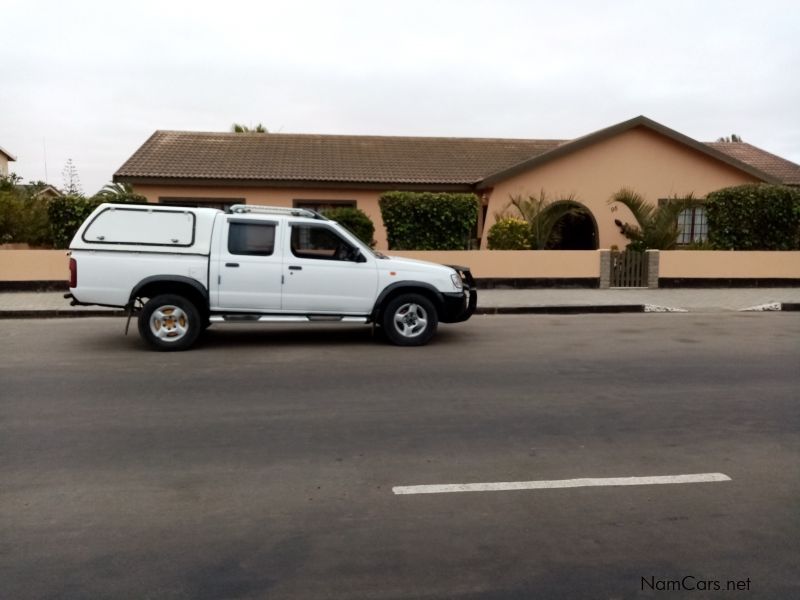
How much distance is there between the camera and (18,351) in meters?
9.84

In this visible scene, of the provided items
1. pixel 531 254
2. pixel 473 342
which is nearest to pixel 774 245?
pixel 531 254

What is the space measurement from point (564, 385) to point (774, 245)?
561 inches

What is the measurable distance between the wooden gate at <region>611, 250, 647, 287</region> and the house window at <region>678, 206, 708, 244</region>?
5064mm

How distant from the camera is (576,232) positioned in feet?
79.9

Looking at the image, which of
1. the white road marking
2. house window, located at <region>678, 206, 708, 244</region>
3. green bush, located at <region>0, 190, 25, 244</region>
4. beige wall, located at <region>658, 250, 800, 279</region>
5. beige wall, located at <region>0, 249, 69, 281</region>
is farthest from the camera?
house window, located at <region>678, 206, 708, 244</region>

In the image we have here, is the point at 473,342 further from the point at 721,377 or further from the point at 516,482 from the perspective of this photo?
the point at 516,482

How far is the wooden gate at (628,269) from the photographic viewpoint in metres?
18.5

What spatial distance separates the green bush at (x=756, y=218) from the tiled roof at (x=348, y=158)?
4.13 m

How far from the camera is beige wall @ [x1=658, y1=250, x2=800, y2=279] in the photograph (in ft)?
61.5

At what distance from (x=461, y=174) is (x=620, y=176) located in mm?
4936

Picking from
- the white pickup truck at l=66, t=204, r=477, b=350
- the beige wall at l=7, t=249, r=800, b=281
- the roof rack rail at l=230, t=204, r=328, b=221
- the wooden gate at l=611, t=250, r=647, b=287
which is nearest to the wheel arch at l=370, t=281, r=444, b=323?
the white pickup truck at l=66, t=204, r=477, b=350

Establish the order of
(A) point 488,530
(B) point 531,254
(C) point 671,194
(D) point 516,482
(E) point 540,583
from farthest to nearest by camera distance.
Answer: (C) point 671,194 → (B) point 531,254 → (D) point 516,482 → (A) point 488,530 → (E) point 540,583

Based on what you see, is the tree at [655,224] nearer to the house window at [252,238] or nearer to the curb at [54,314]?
the house window at [252,238]

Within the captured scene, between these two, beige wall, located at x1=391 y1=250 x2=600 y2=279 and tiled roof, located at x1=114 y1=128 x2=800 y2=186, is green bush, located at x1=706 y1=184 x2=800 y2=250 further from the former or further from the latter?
tiled roof, located at x1=114 y1=128 x2=800 y2=186
